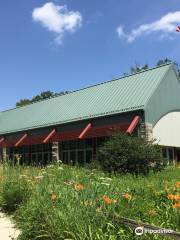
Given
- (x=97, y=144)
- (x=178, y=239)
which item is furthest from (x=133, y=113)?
(x=178, y=239)

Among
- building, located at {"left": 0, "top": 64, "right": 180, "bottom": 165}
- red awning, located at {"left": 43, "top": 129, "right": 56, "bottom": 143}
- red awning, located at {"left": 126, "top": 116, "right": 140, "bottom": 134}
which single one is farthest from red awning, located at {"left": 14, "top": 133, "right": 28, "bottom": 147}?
red awning, located at {"left": 126, "top": 116, "right": 140, "bottom": 134}

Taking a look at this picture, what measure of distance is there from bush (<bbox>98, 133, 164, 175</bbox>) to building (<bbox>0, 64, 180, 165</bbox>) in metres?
3.40

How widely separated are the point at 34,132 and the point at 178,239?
3262 centimetres

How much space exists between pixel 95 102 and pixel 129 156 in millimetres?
13207

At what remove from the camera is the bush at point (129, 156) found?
63.4ft

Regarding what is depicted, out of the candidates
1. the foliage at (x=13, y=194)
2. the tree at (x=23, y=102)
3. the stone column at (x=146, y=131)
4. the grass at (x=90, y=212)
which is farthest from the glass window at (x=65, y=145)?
the tree at (x=23, y=102)

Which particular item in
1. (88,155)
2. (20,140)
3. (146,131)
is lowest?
(88,155)

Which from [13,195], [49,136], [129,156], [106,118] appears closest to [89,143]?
[106,118]

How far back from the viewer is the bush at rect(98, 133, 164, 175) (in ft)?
63.4

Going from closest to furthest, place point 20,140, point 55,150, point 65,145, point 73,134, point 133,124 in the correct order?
point 133,124, point 73,134, point 55,150, point 65,145, point 20,140

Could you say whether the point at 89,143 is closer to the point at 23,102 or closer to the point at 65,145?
the point at 65,145

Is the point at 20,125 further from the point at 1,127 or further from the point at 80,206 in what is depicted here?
the point at 80,206

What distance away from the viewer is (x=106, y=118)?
2902 cm

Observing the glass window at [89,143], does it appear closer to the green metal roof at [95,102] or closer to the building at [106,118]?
the building at [106,118]
